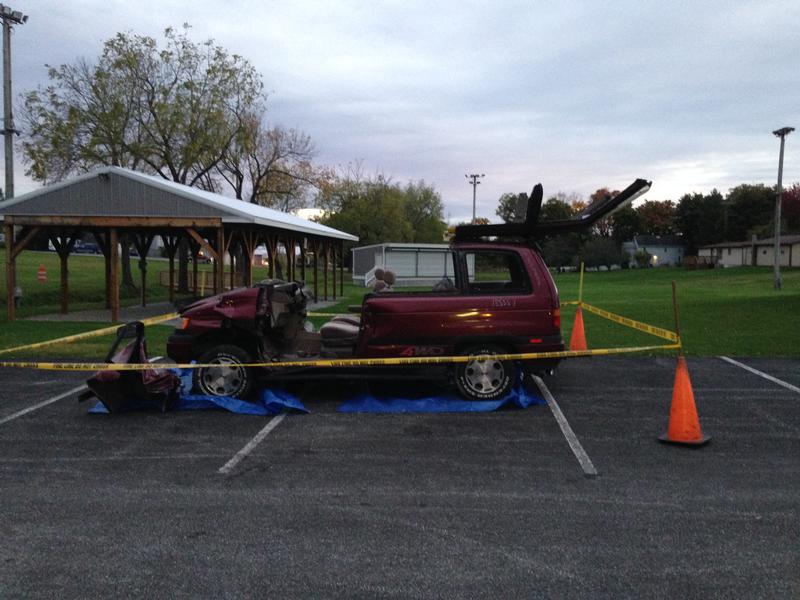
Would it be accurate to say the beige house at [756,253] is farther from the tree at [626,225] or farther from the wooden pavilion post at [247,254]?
the wooden pavilion post at [247,254]

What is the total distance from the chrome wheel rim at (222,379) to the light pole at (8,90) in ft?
65.8

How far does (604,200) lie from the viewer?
7.48m

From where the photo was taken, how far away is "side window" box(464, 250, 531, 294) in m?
7.52

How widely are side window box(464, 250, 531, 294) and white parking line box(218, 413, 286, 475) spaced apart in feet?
8.22

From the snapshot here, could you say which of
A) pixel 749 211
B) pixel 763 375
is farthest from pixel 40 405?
pixel 749 211

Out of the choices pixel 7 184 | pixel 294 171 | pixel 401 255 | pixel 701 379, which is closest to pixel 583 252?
pixel 401 255

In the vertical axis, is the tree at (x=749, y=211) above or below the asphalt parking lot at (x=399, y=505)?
above

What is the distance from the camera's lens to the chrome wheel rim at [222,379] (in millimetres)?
7538

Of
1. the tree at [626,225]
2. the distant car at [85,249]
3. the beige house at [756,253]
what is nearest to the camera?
the beige house at [756,253]

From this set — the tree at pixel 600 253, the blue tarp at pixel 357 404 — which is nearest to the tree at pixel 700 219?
the tree at pixel 600 253

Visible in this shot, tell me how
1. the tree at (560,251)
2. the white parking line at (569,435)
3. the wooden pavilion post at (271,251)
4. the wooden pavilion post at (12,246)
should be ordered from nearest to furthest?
1. the white parking line at (569,435)
2. the wooden pavilion post at (12,246)
3. the wooden pavilion post at (271,251)
4. the tree at (560,251)

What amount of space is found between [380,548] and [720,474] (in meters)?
2.93

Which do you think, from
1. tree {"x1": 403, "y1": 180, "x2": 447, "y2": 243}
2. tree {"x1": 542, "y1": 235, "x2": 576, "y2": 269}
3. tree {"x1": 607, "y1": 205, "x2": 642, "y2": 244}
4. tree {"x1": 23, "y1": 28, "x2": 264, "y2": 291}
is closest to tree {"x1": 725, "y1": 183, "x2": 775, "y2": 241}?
tree {"x1": 607, "y1": 205, "x2": 642, "y2": 244}

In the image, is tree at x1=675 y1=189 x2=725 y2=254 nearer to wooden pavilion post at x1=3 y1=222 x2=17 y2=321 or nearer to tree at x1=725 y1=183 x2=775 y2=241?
tree at x1=725 y1=183 x2=775 y2=241
